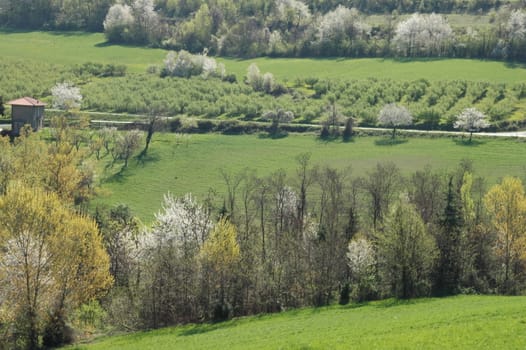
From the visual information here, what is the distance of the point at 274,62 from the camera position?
14862cm

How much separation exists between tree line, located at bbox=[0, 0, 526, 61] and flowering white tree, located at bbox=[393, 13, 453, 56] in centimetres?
20

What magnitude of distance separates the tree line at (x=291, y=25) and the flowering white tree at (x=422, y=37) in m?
0.20

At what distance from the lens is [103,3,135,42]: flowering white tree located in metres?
170

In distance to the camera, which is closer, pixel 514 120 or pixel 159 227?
pixel 159 227

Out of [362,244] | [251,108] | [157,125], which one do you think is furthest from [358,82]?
[362,244]

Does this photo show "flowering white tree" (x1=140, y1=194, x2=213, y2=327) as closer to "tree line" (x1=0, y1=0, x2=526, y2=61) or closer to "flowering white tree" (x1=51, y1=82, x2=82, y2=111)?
"flowering white tree" (x1=51, y1=82, x2=82, y2=111)

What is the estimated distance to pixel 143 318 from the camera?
46719 mm

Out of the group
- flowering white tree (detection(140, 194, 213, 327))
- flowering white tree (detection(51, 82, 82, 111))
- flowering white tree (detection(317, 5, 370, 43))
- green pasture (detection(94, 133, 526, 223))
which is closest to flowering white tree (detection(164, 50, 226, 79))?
flowering white tree (detection(51, 82, 82, 111))

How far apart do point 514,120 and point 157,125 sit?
48.4m

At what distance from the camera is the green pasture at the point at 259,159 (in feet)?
271

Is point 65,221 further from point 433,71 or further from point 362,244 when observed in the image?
point 433,71

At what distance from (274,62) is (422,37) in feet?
97.0

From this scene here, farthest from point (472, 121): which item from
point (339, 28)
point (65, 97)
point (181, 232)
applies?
point (339, 28)

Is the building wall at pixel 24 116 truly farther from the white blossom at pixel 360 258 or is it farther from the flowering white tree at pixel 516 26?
the flowering white tree at pixel 516 26
